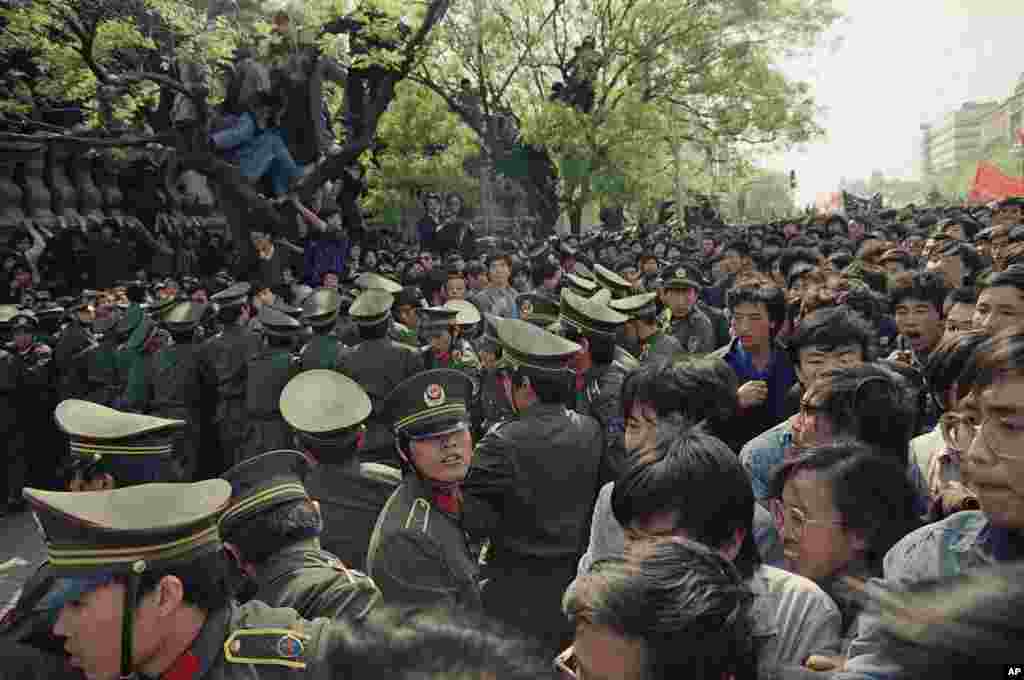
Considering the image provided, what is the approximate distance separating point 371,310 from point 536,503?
2838 mm

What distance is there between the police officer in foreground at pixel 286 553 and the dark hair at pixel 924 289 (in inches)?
135

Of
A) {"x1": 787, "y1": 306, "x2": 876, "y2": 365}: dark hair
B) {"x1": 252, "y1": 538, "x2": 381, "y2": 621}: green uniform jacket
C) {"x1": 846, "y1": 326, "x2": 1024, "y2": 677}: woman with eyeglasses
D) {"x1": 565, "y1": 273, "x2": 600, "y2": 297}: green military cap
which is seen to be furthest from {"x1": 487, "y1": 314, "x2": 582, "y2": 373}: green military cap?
{"x1": 565, "y1": 273, "x2": 600, "y2": 297}: green military cap

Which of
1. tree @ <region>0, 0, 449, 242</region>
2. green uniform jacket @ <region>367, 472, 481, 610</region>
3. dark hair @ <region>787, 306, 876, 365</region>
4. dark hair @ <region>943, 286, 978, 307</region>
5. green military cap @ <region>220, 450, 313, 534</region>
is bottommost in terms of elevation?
green uniform jacket @ <region>367, 472, 481, 610</region>

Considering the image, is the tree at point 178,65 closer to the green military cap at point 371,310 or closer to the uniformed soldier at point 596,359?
the green military cap at point 371,310

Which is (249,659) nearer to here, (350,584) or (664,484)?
(350,584)

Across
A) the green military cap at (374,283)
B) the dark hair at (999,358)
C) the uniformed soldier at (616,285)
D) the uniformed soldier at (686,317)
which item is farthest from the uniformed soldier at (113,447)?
the uniformed soldier at (616,285)

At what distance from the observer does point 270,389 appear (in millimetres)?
6184

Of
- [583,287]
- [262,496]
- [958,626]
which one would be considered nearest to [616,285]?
[583,287]

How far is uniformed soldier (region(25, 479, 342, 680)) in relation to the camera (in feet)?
6.09

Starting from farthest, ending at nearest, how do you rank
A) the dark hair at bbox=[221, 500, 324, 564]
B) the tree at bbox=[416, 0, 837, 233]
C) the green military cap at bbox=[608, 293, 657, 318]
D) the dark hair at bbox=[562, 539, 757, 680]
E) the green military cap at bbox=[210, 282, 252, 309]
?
the tree at bbox=[416, 0, 837, 233]
the green military cap at bbox=[210, 282, 252, 309]
the green military cap at bbox=[608, 293, 657, 318]
the dark hair at bbox=[221, 500, 324, 564]
the dark hair at bbox=[562, 539, 757, 680]

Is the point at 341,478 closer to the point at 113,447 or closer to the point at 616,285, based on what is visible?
the point at 113,447

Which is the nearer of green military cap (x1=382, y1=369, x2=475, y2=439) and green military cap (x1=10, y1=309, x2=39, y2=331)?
green military cap (x1=382, y1=369, x2=475, y2=439)

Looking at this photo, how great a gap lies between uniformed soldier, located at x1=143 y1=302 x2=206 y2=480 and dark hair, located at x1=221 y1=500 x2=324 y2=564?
4.70 meters

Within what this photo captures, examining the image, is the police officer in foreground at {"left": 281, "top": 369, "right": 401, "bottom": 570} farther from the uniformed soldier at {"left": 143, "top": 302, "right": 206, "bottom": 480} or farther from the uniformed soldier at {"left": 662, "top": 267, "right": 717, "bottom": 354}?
the uniformed soldier at {"left": 143, "top": 302, "right": 206, "bottom": 480}
